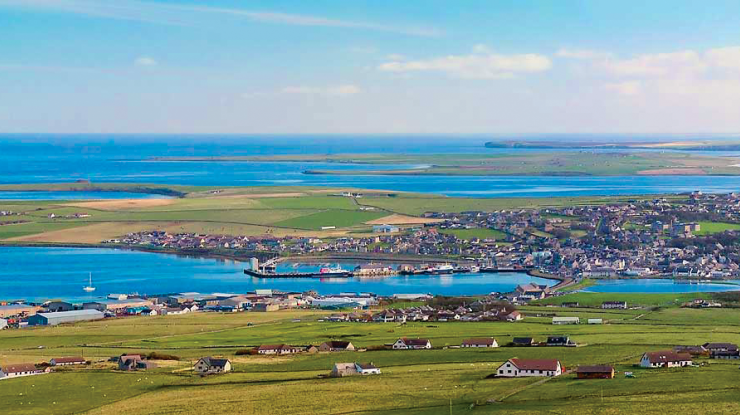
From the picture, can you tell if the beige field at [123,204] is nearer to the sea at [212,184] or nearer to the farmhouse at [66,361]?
the sea at [212,184]

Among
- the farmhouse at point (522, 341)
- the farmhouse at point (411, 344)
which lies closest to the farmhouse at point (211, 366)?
the farmhouse at point (411, 344)

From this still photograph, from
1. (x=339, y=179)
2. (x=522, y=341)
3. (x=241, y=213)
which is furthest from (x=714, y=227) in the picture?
(x=339, y=179)

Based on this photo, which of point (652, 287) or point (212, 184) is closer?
point (652, 287)

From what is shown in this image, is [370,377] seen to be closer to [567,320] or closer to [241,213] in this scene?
[567,320]

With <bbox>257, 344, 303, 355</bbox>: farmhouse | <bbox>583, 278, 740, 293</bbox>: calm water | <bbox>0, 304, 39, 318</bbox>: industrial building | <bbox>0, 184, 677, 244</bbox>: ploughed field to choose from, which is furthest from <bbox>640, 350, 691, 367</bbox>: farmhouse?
<bbox>0, 184, 677, 244</bbox>: ploughed field

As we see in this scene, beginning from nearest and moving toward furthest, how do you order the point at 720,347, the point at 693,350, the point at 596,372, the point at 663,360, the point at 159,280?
the point at 596,372, the point at 663,360, the point at 693,350, the point at 720,347, the point at 159,280

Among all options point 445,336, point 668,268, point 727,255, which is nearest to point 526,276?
Result: point 668,268
